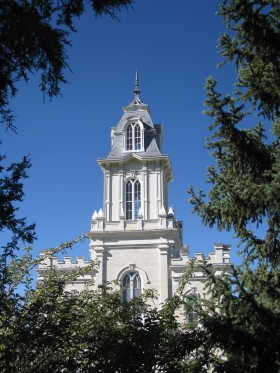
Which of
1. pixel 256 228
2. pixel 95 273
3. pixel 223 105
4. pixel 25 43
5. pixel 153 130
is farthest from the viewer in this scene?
pixel 153 130

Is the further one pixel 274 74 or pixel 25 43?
pixel 274 74

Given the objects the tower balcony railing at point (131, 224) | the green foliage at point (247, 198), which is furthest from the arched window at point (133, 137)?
the green foliage at point (247, 198)

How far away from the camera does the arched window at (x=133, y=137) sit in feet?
118

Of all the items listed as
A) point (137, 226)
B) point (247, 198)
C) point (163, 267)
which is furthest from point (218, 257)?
point (247, 198)

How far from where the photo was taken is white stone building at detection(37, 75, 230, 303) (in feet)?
102

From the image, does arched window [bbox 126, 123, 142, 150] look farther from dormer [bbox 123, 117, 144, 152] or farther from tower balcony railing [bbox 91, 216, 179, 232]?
tower balcony railing [bbox 91, 216, 179, 232]

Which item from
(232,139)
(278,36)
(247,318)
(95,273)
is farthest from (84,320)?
(95,273)

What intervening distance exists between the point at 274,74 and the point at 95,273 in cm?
2304

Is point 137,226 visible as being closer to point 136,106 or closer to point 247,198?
point 136,106

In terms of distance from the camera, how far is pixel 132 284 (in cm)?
3122

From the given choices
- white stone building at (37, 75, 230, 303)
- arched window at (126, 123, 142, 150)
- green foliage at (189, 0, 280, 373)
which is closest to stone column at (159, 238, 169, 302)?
white stone building at (37, 75, 230, 303)

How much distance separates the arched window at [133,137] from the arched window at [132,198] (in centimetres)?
278

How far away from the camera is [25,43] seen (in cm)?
775

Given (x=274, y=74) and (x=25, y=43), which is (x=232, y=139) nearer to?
(x=274, y=74)
